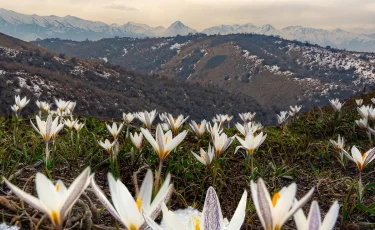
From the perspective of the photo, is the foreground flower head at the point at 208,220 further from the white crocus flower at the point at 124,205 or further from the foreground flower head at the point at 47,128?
the foreground flower head at the point at 47,128

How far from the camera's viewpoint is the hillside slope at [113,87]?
2158 inches

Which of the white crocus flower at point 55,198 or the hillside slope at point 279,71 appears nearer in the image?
the white crocus flower at point 55,198

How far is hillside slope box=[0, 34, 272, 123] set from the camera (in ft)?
180

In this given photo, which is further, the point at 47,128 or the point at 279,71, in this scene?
the point at 279,71

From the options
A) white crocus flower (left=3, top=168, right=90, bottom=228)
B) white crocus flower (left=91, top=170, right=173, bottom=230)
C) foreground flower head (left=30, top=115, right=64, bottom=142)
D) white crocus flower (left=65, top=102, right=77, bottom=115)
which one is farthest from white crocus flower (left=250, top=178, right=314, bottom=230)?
white crocus flower (left=65, top=102, right=77, bottom=115)

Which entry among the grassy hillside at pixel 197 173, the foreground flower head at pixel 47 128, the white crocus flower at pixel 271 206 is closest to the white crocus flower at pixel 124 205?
the white crocus flower at pixel 271 206

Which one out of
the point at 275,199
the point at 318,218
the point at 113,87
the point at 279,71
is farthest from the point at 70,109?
the point at 279,71

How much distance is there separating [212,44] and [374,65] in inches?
3325

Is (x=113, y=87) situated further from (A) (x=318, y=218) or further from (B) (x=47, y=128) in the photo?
(A) (x=318, y=218)

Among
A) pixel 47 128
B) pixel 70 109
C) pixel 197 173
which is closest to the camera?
pixel 47 128

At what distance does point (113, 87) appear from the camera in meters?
80.9

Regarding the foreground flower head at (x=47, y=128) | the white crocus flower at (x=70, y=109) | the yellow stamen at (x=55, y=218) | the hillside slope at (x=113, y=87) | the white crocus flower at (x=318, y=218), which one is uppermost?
the white crocus flower at (x=318, y=218)

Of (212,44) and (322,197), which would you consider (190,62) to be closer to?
(212,44)

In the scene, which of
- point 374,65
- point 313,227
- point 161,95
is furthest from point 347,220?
point 374,65
